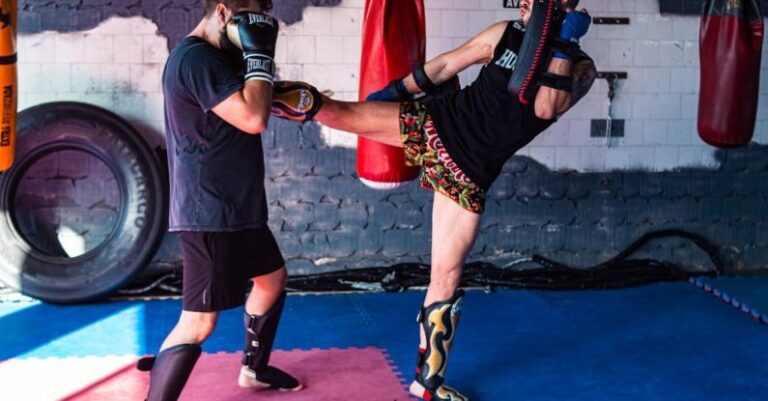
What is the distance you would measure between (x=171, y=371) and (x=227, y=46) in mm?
1201

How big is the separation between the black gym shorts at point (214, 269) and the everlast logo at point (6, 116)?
134 cm

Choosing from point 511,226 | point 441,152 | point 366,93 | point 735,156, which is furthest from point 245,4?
point 735,156

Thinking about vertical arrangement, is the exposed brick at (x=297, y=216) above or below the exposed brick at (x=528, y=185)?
below

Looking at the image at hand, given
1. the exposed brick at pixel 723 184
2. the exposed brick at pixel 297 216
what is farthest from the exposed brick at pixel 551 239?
the exposed brick at pixel 297 216

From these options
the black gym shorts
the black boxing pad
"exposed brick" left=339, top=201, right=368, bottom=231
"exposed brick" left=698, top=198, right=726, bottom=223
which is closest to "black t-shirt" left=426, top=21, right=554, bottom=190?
the black boxing pad

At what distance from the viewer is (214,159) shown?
3643 mm

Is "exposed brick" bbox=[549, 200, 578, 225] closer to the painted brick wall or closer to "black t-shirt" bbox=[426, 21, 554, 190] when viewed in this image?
the painted brick wall

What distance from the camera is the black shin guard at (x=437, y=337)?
13.7ft

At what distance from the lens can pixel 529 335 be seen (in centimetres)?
530

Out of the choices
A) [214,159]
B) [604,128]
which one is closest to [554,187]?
[604,128]

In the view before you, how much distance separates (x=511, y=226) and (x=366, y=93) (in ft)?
6.86

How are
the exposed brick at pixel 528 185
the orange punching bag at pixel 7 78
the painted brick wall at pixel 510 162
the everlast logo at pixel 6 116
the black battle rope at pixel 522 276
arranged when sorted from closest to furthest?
the orange punching bag at pixel 7 78
the everlast logo at pixel 6 116
the painted brick wall at pixel 510 162
the black battle rope at pixel 522 276
the exposed brick at pixel 528 185

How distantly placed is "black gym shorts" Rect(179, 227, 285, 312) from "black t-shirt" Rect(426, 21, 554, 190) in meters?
0.95

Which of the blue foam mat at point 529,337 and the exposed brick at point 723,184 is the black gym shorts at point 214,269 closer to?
the blue foam mat at point 529,337
